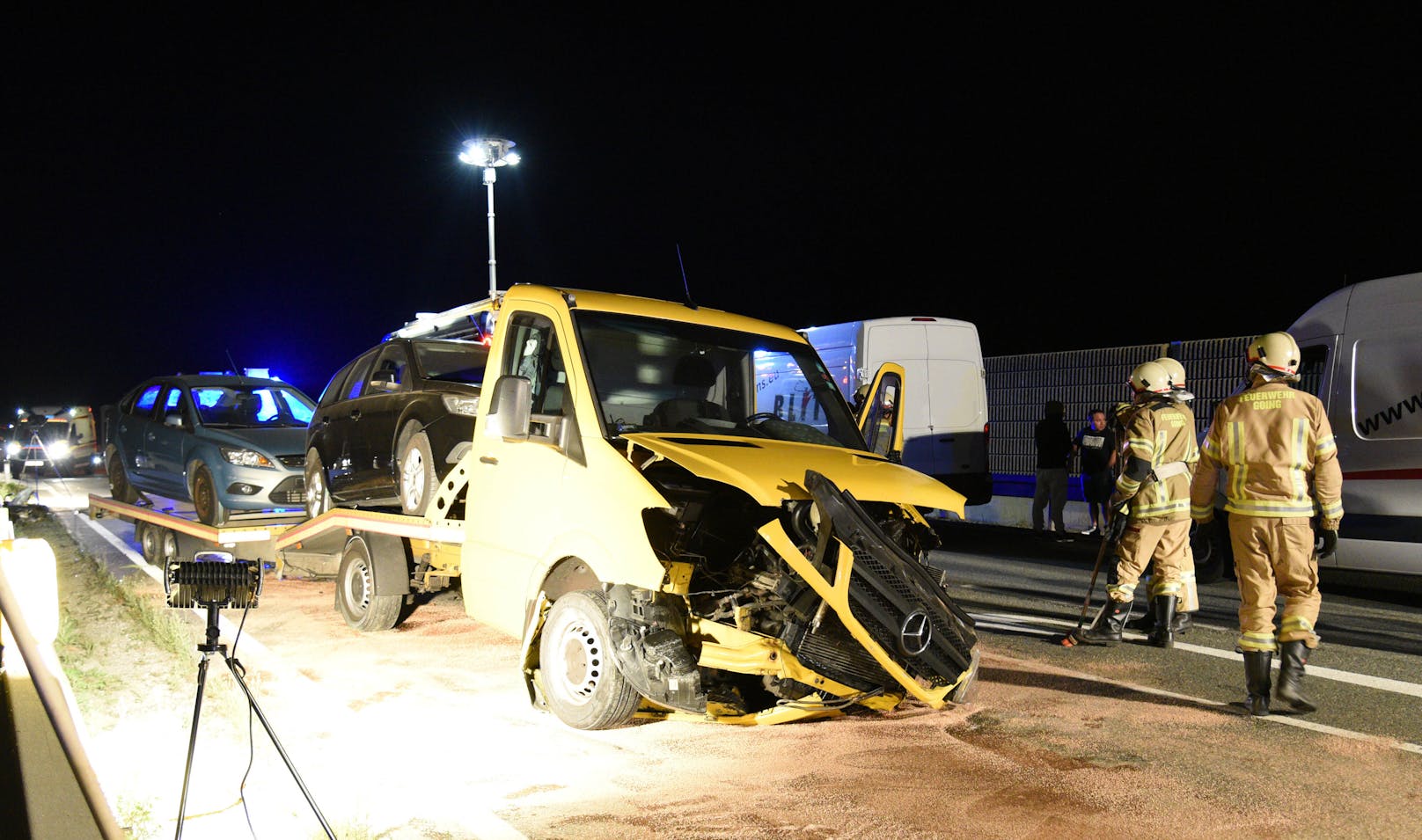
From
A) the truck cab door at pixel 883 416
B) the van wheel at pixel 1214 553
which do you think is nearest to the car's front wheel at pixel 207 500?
the truck cab door at pixel 883 416

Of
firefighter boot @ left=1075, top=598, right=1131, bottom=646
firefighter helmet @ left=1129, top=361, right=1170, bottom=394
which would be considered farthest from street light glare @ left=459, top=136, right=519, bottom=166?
firefighter boot @ left=1075, top=598, right=1131, bottom=646

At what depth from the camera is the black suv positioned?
6922mm

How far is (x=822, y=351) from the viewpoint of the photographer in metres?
15.1

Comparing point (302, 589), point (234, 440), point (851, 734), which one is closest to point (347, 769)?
point (851, 734)

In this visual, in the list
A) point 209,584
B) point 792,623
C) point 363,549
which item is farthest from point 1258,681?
point 363,549

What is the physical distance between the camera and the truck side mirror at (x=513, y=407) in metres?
5.00

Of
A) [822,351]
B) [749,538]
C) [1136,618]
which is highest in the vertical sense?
[822,351]

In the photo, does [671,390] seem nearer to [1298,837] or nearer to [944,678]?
[944,678]

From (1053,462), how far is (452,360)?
8.86 meters

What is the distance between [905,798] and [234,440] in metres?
8.07

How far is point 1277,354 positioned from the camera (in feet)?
18.7

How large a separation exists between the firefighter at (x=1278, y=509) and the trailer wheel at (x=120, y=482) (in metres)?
11.7

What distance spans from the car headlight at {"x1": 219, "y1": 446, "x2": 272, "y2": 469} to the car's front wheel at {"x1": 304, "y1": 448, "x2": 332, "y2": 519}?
99 centimetres

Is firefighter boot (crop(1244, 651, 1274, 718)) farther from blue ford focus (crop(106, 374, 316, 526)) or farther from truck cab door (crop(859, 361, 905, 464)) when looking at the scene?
blue ford focus (crop(106, 374, 316, 526))
